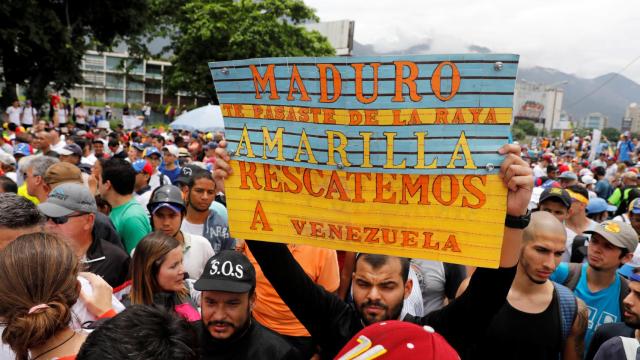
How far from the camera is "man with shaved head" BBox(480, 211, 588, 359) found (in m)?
2.73

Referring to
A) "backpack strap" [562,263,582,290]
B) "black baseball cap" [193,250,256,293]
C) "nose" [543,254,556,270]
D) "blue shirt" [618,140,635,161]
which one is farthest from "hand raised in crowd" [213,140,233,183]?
"blue shirt" [618,140,635,161]

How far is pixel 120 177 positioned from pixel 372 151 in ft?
10.5

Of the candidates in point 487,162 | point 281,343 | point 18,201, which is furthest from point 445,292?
point 18,201

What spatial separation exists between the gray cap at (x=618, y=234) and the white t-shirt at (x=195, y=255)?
295 cm

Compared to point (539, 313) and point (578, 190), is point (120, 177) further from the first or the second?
point (578, 190)

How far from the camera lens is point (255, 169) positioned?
2258 mm

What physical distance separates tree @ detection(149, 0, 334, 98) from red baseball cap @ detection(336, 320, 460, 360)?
105 ft

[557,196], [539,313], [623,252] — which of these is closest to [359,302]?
[539,313]

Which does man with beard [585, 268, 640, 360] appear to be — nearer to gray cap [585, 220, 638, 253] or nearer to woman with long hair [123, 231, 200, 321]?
gray cap [585, 220, 638, 253]

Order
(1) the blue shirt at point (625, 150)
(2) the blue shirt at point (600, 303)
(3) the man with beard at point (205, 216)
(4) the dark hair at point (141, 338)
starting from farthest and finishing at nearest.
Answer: (1) the blue shirt at point (625, 150) → (3) the man with beard at point (205, 216) → (2) the blue shirt at point (600, 303) → (4) the dark hair at point (141, 338)

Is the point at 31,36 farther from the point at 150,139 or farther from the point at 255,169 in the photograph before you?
the point at 255,169

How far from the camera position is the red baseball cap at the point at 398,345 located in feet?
4.11

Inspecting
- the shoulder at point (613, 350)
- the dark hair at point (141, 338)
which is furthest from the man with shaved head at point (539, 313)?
the dark hair at point (141, 338)

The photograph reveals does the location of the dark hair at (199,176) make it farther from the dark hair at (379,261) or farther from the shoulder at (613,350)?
the shoulder at (613,350)
